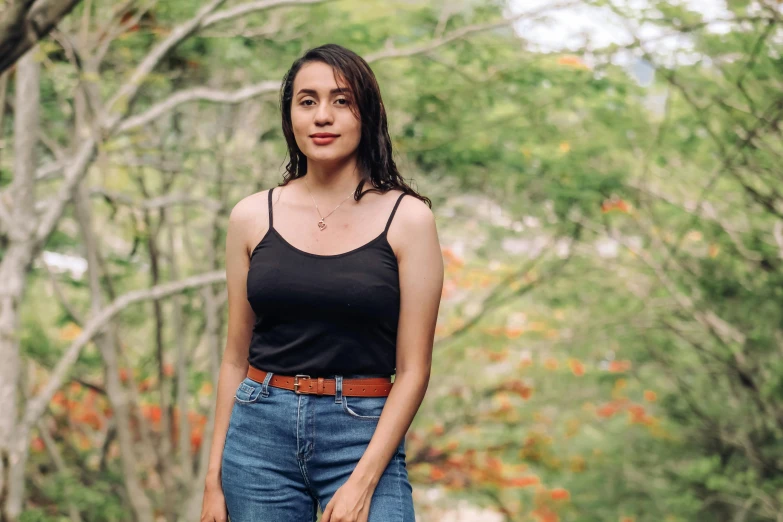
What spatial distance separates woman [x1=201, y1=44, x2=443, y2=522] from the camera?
2002 mm

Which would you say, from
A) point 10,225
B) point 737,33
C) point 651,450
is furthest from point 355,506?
point 651,450

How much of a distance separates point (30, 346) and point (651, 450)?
6111mm

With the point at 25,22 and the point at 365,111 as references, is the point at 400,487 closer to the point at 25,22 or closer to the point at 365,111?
the point at 365,111

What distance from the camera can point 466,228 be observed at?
9.74 m

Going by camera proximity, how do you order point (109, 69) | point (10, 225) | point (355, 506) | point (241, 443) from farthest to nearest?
point (109, 69)
point (10, 225)
point (241, 443)
point (355, 506)

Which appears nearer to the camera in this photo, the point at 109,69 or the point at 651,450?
the point at 109,69

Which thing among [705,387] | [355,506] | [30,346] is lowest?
[705,387]

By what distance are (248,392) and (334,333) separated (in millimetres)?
244

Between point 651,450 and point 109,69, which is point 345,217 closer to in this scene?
point 109,69

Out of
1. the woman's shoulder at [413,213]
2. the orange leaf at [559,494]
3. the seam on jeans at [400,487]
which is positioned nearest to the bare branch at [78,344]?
the seam on jeans at [400,487]

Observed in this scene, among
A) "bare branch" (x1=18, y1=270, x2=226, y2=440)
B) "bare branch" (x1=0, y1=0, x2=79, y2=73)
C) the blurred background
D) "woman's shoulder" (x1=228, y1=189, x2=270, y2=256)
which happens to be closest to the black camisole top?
"woman's shoulder" (x1=228, y1=189, x2=270, y2=256)

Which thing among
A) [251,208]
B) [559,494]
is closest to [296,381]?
[251,208]

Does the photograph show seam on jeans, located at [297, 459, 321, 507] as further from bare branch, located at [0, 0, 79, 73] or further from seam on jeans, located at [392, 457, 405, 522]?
bare branch, located at [0, 0, 79, 73]

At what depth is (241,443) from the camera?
209 cm
